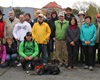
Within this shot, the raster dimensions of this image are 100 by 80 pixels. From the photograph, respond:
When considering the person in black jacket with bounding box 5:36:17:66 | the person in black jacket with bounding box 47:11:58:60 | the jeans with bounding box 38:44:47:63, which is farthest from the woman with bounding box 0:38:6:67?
the person in black jacket with bounding box 47:11:58:60

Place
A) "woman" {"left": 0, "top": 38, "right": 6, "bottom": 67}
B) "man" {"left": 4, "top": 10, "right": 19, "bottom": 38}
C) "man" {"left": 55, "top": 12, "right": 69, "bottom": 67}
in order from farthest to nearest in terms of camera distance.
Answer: "man" {"left": 4, "top": 10, "right": 19, "bottom": 38} < "man" {"left": 55, "top": 12, "right": 69, "bottom": 67} < "woman" {"left": 0, "top": 38, "right": 6, "bottom": 67}

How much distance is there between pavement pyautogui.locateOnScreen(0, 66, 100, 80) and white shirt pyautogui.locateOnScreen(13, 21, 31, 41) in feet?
4.03

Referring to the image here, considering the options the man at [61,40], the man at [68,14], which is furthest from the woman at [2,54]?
the man at [68,14]

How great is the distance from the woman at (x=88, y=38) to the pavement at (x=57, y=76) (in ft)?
1.35

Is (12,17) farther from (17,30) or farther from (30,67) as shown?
(30,67)

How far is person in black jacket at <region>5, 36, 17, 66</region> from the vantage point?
32.0 feet

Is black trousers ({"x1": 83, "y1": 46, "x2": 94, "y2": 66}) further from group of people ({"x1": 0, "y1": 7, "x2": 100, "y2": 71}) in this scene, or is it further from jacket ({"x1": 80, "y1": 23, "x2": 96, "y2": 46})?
jacket ({"x1": 80, "y1": 23, "x2": 96, "y2": 46})

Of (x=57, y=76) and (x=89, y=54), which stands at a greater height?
(x=89, y=54)

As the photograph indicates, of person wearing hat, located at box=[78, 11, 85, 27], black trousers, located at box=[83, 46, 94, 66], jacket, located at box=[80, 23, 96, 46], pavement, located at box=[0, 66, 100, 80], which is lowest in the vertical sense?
pavement, located at box=[0, 66, 100, 80]

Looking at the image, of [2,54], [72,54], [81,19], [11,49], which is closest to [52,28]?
[81,19]

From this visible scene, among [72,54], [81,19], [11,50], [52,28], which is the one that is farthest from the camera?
[52,28]

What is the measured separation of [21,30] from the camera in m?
9.94

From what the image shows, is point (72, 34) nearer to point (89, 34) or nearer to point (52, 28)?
point (89, 34)

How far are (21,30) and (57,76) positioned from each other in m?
2.58
